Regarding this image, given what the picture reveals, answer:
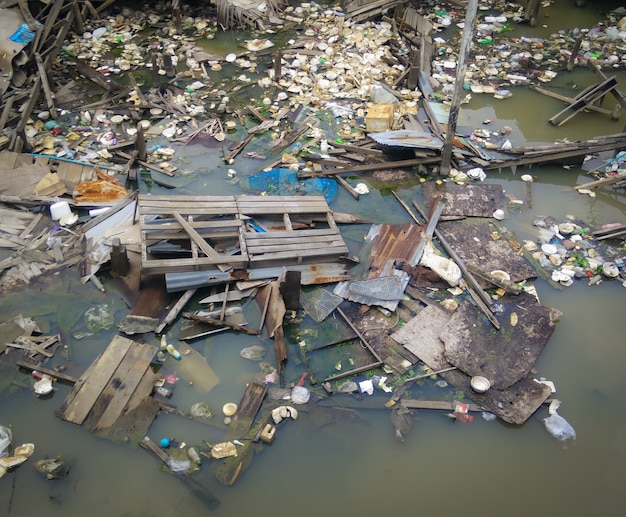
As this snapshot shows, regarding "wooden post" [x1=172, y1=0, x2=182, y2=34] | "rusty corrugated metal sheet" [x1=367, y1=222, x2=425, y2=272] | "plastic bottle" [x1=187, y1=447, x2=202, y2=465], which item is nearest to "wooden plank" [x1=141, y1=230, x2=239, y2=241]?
"rusty corrugated metal sheet" [x1=367, y1=222, x2=425, y2=272]

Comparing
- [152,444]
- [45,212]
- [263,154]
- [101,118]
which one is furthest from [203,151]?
[152,444]

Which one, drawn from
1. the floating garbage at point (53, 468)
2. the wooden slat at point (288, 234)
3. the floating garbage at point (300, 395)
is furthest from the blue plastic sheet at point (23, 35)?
the floating garbage at point (300, 395)

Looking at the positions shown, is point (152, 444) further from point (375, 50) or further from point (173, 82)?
point (375, 50)

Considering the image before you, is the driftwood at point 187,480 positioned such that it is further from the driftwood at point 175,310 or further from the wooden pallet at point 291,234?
the wooden pallet at point 291,234

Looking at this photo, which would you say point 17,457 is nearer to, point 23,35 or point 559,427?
point 559,427

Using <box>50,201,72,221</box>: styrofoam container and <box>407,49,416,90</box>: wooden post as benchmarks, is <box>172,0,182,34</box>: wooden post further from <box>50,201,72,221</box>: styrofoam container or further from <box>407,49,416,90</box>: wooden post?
<box>50,201,72,221</box>: styrofoam container

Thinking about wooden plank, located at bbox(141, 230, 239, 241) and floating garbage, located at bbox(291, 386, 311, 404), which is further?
wooden plank, located at bbox(141, 230, 239, 241)
